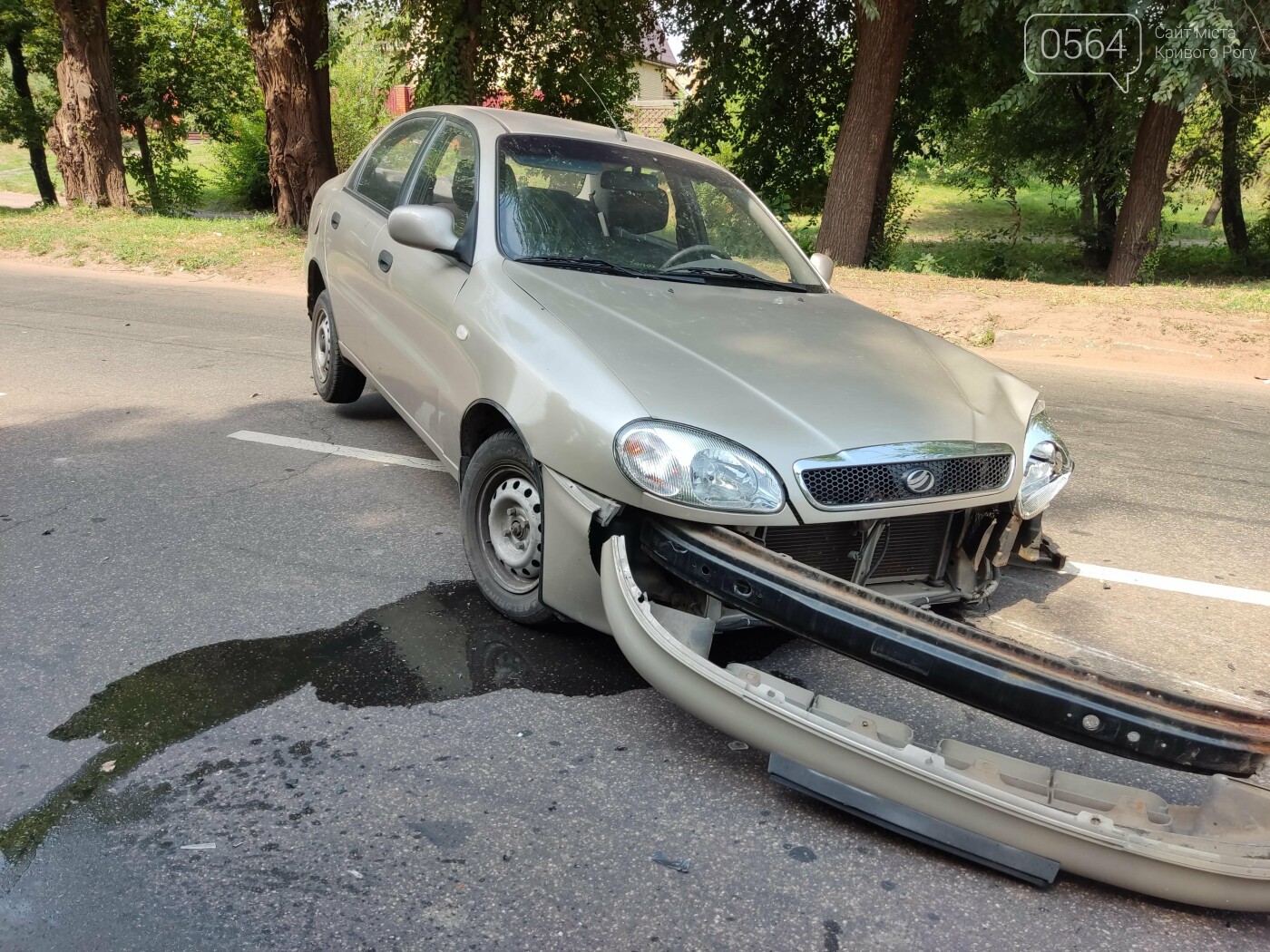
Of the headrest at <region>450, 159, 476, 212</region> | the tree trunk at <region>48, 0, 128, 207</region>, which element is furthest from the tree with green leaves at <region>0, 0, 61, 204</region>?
the headrest at <region>450, 159, 476, 212</region>

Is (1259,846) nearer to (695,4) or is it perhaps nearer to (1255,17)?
(1255,17)

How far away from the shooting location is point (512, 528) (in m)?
3.77

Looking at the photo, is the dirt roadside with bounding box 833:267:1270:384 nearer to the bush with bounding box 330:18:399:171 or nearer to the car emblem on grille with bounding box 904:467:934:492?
the car emblem on grille with bounding box 904:467:934:492

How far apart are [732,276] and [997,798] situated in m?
2.70

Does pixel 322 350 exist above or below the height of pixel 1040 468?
below

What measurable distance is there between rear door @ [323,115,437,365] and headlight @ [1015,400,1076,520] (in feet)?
10.0

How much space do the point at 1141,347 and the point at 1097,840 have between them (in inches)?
336

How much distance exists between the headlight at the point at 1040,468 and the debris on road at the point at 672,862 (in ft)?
5.47

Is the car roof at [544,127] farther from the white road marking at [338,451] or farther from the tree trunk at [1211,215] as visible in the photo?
the tree trunk at [1211,215]

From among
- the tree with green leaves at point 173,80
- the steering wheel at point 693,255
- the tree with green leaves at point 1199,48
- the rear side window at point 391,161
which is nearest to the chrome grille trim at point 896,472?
the steering wheel at point 693,255

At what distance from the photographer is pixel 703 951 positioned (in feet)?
7.62

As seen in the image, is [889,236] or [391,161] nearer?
[391,161]

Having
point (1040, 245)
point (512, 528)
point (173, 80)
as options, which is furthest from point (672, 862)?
point (173, 80)

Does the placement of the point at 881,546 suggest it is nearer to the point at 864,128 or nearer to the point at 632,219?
the point at 632,219
